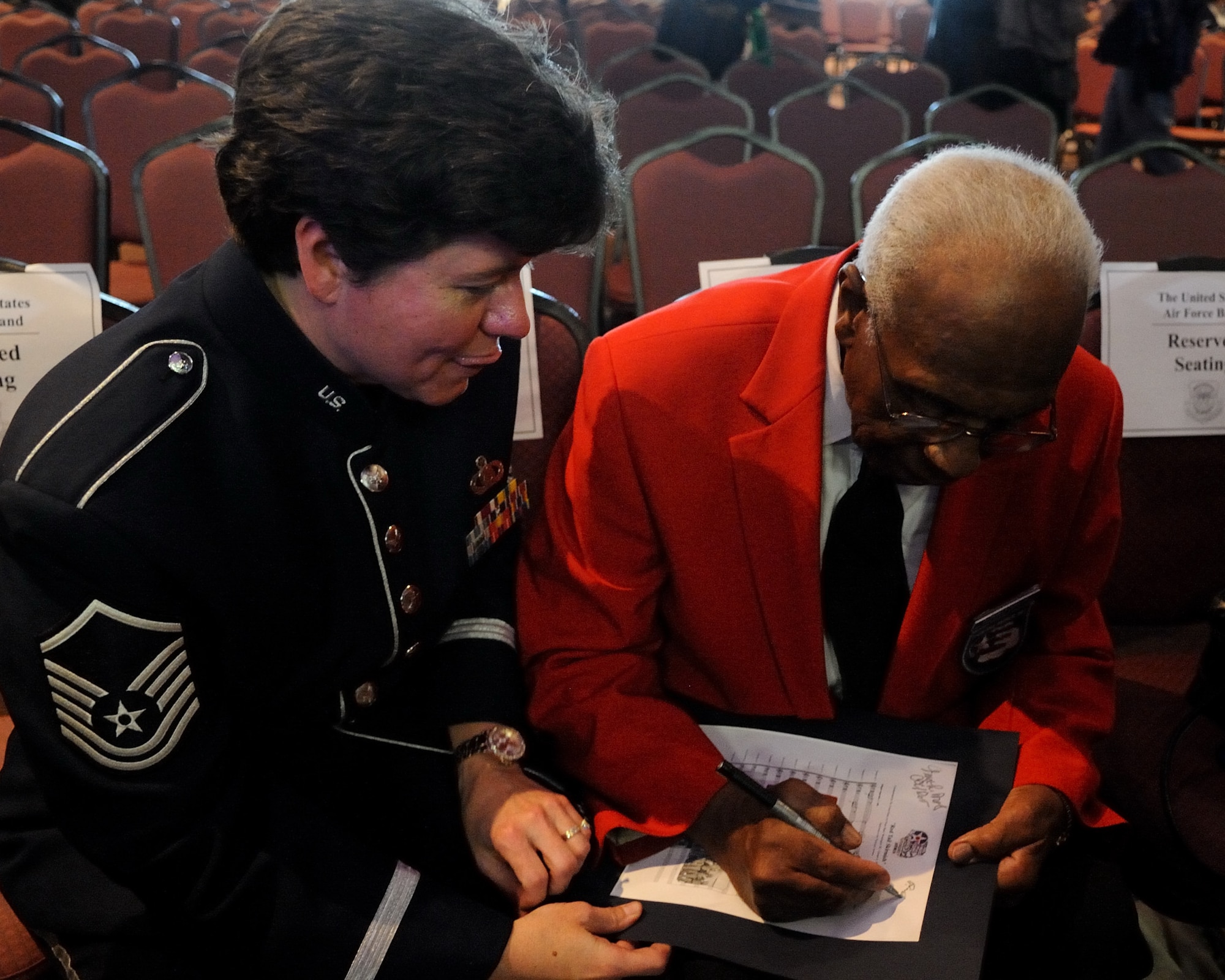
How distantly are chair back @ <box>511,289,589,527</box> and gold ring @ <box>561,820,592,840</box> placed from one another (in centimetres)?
42

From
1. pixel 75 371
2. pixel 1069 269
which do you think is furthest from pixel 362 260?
pixel 1069 269

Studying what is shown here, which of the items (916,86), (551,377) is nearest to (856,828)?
(551,377)

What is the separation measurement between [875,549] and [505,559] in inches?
18.1

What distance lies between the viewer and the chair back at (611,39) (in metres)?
Answer: 6.32

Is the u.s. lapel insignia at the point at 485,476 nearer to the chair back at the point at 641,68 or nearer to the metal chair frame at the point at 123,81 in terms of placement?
the metal chair frame at the point at 123,81

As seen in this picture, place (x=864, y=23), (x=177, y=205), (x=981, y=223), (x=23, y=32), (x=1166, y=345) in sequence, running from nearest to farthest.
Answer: (x=981, y=223) < (x=1166, y=345) < (x=177, y=205) < (x=23, y=32) < (x=864, y=23)

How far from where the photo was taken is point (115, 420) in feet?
2.79

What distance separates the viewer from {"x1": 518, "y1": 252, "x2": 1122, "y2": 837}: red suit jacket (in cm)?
114

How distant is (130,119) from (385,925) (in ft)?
12.3

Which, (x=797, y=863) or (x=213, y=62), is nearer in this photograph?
(x=797, y=863)

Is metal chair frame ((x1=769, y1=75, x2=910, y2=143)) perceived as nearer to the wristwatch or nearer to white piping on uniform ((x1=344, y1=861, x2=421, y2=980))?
the wristwatch

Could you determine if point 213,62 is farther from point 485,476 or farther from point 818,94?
point 485,476

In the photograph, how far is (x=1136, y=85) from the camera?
427cm

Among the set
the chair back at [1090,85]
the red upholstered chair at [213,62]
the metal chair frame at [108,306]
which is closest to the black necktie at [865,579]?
the metal chair frame at [108,306]
